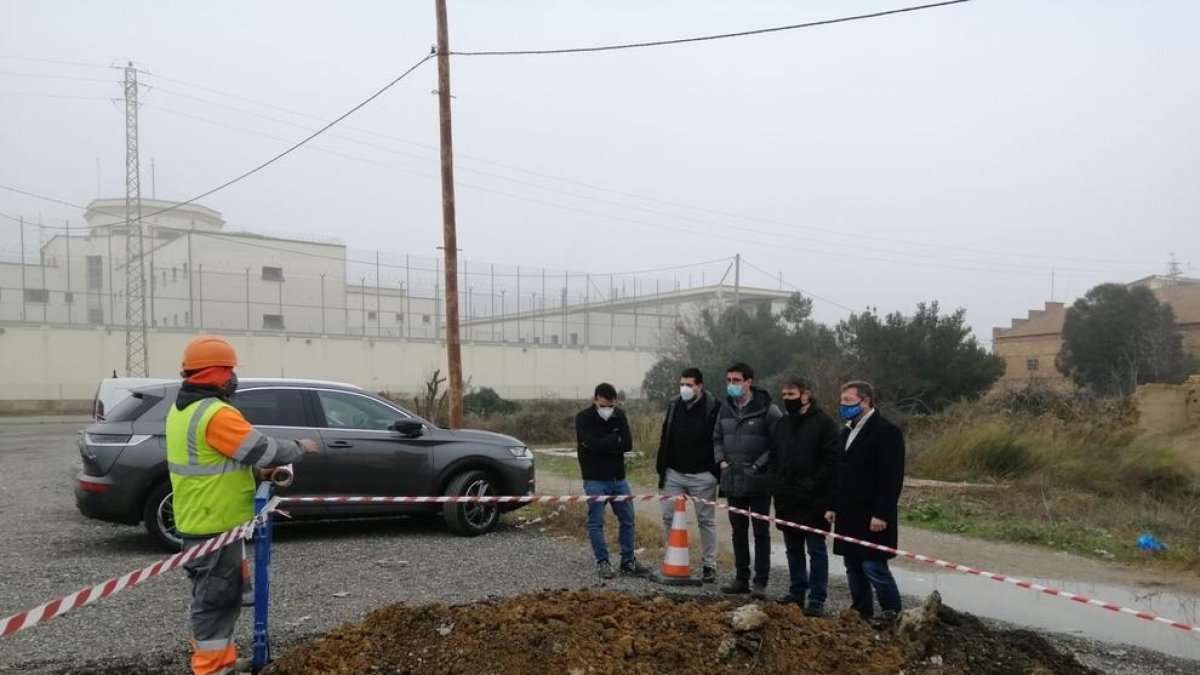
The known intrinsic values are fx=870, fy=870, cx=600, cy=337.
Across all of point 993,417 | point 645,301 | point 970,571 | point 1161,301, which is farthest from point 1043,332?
point 970,571

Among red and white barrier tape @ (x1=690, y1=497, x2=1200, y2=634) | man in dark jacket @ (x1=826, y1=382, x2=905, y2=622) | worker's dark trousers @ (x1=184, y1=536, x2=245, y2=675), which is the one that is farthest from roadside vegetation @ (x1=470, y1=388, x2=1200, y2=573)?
worker's dark trousers @ (x1=184, y1=536, x2=245, y2=675)

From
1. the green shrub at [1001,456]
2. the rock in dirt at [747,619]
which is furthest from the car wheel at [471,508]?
the green shrub at [1001,456]

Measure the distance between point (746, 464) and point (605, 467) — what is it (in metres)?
1.33

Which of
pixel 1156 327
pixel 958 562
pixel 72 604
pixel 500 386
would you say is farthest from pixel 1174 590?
pixel 500 386

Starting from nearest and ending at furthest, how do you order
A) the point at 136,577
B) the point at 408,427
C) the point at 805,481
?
1. the point at 136,577
2. the point at 805,481
3. the point at 408,427

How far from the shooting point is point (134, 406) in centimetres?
848

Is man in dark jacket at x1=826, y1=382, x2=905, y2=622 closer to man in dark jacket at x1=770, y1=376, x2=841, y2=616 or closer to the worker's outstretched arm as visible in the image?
man in dark jacket at x1=770, y1=376, x2=841, y2=616

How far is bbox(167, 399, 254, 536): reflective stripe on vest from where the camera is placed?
450cm

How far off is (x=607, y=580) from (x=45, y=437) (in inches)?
917

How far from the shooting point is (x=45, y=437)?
969 inches

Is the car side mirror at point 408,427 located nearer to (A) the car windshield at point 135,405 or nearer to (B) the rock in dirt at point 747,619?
(A) the car windshield at point 135,405

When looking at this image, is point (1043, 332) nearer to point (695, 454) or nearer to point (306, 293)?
point (306, 293)

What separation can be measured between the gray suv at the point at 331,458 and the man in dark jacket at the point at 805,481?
150 inches

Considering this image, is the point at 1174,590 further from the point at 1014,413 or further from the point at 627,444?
the point at 1014,413
